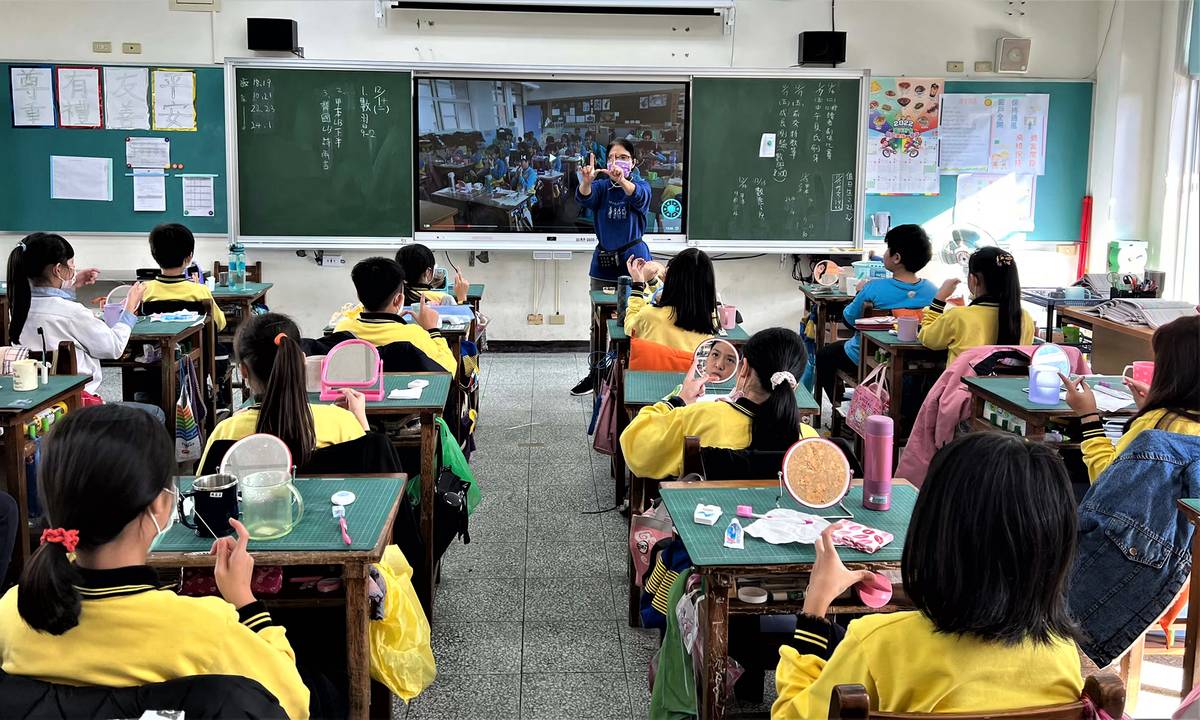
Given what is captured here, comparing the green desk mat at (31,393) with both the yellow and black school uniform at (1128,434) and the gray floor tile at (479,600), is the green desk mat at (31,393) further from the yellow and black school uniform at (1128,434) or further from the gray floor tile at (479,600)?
the yellow and black school uniform at (1128,434)

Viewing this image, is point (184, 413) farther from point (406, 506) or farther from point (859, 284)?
point (859, 284)

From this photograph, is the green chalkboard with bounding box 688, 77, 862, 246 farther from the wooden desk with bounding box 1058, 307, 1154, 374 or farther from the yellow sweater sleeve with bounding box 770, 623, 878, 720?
the yellow sweater sleeve with bounding box 770, 623, 878, 720

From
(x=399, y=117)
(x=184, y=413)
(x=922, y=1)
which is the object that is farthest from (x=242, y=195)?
(x=922, y=1)

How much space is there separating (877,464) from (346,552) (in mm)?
1115

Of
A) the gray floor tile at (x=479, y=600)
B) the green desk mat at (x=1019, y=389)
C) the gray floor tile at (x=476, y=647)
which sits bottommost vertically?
the gray floor tile at (x=476, y=647)

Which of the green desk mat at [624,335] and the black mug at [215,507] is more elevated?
the green desk mat at [624,335]

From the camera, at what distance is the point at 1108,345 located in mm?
5629

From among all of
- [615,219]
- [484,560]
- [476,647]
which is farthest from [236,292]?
[476,647]

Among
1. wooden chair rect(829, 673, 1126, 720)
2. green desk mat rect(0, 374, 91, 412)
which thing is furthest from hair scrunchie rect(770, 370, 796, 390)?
green desk mat rect(0, 374, 91, 412)

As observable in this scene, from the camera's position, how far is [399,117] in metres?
6.85

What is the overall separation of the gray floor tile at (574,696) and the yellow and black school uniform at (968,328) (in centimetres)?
220

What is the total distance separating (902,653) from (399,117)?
19.8 feet

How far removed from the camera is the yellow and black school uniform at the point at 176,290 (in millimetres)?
4867

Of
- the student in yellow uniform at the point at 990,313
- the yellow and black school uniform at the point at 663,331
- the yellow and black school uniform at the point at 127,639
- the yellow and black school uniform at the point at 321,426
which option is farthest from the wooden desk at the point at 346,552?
the student in yellow uniform at the point at 990,313
